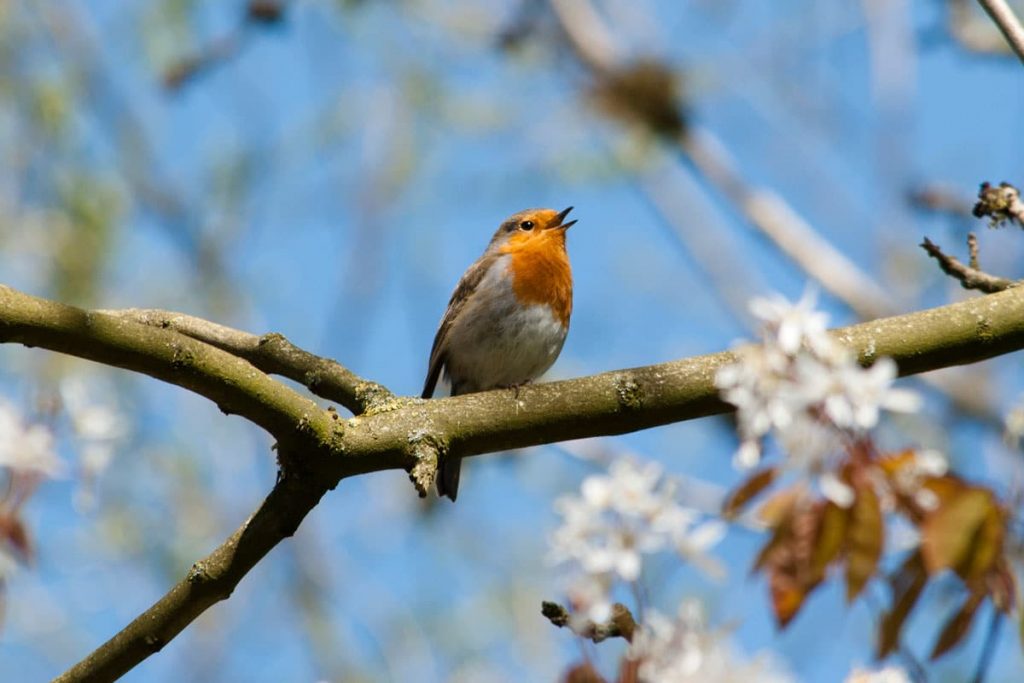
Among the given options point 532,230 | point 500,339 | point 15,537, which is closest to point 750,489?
point 15,537

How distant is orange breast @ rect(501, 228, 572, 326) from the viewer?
19.1 feet

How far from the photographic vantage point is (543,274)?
19.5ft

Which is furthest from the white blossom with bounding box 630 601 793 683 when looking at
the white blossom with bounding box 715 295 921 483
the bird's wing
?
the bird's wing

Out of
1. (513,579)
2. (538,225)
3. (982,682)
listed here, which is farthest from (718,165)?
(982,682)

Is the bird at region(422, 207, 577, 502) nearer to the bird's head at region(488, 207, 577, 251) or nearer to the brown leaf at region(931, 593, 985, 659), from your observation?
the bird's head at region(488, 207, 577, 251)

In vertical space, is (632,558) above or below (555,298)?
below

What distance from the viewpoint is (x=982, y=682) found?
279 centimetres

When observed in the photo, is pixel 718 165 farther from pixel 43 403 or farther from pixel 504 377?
pixel 43 403

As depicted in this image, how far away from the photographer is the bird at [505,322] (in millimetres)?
5734

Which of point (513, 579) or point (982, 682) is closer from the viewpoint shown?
point (982, 682)

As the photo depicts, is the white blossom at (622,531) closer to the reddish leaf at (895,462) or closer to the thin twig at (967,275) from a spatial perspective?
the reddish leaf at (895,462)

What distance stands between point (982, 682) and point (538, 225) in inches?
171

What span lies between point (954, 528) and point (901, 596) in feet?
0.86

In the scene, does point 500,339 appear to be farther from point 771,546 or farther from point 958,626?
point 958,626
